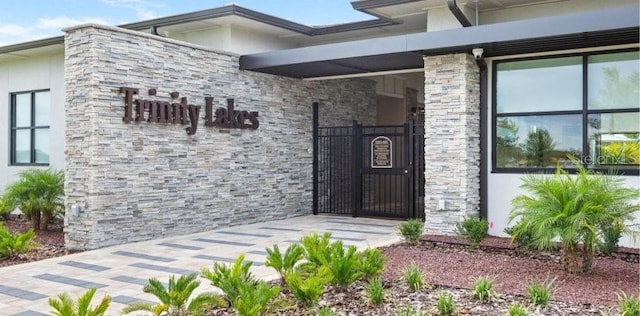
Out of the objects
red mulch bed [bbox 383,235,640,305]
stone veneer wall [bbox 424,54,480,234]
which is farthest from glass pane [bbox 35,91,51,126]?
red mulch bed [bbox 383,235,640,305]

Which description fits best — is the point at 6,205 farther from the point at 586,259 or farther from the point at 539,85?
the point at 586,259

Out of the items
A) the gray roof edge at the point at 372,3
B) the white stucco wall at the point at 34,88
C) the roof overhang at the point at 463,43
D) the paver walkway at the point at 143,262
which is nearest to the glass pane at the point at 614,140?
the roof overhang at the point at 463,43

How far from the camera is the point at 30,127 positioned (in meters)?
13.0

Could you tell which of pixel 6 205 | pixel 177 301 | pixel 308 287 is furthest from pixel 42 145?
pixel 308 287

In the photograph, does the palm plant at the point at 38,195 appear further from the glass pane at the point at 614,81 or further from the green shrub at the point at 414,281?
the glass pane at the point at 614,81

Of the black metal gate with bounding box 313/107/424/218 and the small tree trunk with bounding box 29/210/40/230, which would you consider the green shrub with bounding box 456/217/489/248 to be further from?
the small tree trunk with bounding box 29/210/40/230

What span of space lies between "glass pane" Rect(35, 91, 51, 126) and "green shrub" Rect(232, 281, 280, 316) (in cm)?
968

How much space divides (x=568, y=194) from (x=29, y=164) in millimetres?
11480

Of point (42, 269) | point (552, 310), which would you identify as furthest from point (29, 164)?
point (552, 310)

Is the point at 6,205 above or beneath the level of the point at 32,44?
beneath

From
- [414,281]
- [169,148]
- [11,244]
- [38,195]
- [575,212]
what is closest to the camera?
[414,281]

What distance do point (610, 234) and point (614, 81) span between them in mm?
2973

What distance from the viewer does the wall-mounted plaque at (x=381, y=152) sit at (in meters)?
12.2

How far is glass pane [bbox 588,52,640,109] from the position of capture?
8312mm
